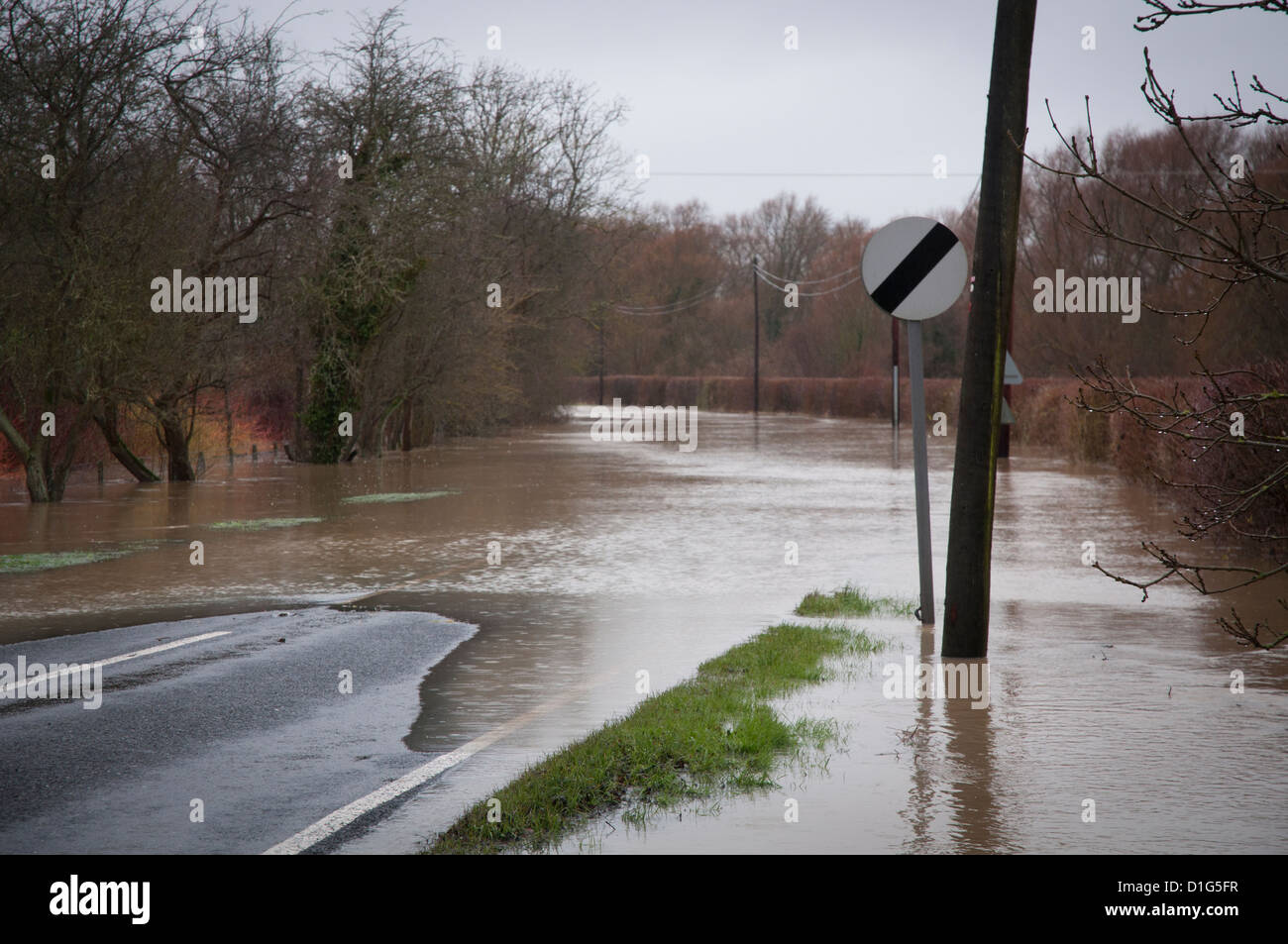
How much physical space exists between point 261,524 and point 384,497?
4856 millimetres

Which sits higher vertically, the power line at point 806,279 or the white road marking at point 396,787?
the power line at point 806,279

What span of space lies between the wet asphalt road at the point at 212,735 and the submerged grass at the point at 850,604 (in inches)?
122

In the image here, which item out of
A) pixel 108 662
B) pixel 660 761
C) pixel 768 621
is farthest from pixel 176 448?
pixel 660 761

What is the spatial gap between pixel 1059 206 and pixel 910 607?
2165 inches

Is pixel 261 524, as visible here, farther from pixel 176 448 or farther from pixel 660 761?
pixel 660 761

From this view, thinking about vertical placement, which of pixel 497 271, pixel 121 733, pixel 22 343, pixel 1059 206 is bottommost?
pixel 121 733

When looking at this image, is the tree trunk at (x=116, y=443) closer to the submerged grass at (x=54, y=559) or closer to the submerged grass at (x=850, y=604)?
the submerged grass at (x=54, y=559)

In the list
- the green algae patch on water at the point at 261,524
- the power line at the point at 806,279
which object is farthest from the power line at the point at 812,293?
the green algae patch on water at the point at 261,524

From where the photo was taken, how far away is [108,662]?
9805mm

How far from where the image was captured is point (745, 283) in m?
112

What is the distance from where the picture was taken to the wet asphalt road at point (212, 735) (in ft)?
19.3

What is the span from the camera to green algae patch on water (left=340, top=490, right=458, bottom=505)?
23906 mm
